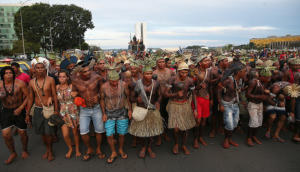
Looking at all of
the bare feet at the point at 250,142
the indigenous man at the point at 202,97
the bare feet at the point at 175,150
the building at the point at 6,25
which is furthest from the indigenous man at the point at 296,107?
the building at the point at 6,25

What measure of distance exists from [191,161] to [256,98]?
2023mm

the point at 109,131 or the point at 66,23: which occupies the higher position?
the point at 66,23

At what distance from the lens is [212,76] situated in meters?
4.80

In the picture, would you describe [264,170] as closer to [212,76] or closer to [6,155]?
[212,76]

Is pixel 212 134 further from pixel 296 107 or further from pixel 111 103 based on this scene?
pixel 111 103

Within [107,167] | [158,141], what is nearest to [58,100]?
[107,167]

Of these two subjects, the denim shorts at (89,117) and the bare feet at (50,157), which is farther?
the bare feet at (50,157)

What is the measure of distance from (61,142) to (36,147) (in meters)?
0.55

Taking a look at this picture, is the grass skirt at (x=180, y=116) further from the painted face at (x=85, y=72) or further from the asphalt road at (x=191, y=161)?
the painted face at (x=85, y=72)

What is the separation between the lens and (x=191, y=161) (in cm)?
391

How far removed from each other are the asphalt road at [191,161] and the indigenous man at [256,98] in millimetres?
491

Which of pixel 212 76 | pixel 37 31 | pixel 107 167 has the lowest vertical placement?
pixel 107 167

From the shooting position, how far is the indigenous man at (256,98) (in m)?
4.29

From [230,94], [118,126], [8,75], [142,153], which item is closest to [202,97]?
[230,94]
